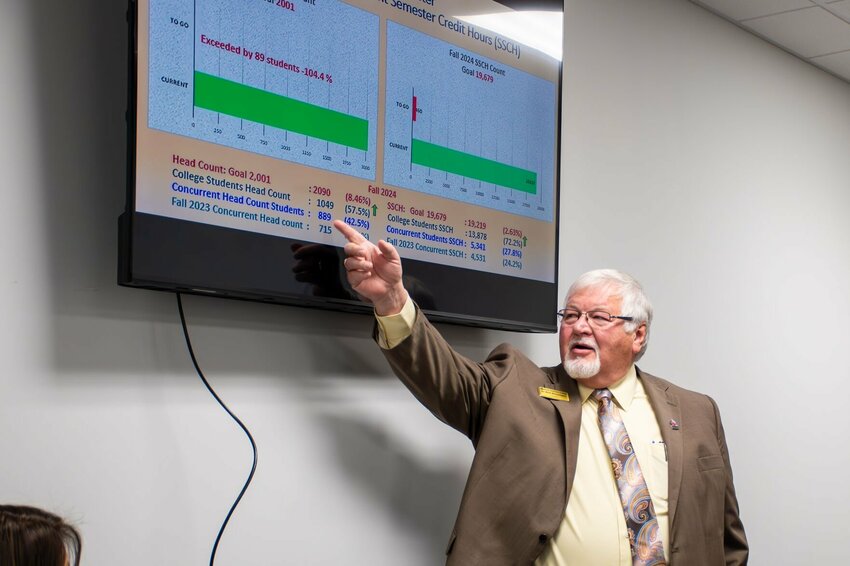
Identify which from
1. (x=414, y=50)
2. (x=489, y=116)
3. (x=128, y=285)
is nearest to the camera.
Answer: (x=128, y=285)

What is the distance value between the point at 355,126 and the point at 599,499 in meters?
1.10

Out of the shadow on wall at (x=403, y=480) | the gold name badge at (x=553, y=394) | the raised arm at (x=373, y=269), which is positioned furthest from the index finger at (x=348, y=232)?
the gold name badge at (x=553, y=394)

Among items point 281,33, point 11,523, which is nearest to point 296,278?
point 281,33

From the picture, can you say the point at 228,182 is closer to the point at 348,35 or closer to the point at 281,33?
the point at 281,33

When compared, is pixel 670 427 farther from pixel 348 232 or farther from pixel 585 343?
pixel 348 232

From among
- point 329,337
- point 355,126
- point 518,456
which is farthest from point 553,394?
point 355,126

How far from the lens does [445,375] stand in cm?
212

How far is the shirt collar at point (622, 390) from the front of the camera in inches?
98.3

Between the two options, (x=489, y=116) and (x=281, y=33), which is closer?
(x=281, y=33)

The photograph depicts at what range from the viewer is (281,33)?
2.03 meters

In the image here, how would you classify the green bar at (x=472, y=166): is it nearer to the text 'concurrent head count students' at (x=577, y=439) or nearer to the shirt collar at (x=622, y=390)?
the text 'concurrent head count students' at (x=577, y=439)

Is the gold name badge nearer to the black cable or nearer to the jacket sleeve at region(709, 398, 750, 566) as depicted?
the jacket sleeve at region(709, 398, 750, 566)

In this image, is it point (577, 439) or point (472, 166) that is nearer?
point (577, 439)

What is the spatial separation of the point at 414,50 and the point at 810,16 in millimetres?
2181
